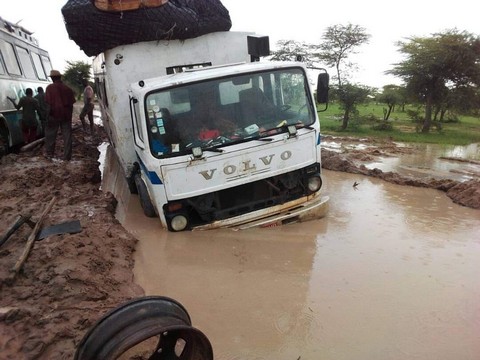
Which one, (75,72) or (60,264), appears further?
(75,72)

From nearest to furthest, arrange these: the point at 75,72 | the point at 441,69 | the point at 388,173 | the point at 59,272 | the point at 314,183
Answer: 1. the point at 59,272
2. the point at 314,183
3. the point at 388,173
4. the point at 441,69
5. the point at 75,72

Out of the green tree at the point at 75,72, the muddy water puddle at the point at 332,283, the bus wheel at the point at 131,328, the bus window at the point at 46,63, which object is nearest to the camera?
the bus wheel at the point at 131,328

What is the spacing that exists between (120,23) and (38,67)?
8.01m

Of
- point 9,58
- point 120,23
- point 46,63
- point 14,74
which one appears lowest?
point 46,63

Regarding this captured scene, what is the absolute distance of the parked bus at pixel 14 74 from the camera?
8289 millimetres

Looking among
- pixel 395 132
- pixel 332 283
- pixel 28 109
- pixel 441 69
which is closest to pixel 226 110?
pixel 332 283

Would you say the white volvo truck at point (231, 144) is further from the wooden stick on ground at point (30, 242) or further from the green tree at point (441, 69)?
the green tree at point (441, 69)

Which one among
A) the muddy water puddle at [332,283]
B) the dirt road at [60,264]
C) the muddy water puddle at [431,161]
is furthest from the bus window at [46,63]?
the muddy water puddle at [332,283]

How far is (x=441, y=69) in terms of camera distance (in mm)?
15781

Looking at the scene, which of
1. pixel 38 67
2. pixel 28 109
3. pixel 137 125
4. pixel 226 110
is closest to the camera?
pixel 226 110

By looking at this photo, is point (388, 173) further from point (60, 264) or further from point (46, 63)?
point (46, 63)

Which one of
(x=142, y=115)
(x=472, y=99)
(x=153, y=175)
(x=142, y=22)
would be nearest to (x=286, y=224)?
(x=153, y=175)

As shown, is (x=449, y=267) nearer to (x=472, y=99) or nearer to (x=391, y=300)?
(x=391, y=300)

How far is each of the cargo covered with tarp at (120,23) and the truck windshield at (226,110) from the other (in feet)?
4.98
